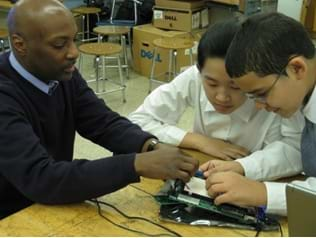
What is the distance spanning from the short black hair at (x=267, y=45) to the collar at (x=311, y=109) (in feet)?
0.41

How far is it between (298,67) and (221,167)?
381 millimetres

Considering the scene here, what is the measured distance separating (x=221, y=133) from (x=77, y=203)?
0.60 metres

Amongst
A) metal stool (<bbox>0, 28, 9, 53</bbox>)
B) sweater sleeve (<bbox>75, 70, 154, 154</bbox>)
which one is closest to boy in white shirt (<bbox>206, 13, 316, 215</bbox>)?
sweater sleeve (<bbox>75, 70, 154, 154</bbox>)

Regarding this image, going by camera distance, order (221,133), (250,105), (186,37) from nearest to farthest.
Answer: (250,105)
(221,133)
(186,37)

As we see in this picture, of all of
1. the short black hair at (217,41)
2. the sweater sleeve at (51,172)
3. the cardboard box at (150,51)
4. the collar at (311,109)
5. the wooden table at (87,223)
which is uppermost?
the short black hair at (217,41)

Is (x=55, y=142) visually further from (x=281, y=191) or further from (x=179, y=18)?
(x=179, y=18)

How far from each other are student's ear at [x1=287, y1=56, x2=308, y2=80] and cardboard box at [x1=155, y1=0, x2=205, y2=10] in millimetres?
3776

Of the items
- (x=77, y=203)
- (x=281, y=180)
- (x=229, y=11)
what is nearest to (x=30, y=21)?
(x=77, y=203)

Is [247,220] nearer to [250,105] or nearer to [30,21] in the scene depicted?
[250,105]

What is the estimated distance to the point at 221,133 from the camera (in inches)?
59.1

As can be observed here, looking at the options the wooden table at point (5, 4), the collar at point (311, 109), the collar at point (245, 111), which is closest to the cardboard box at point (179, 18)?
the wooden table at point (5, 4)

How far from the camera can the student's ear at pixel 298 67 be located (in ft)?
3.20

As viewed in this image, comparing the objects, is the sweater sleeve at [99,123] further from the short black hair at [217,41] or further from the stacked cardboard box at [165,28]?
the stacked cardboard box at [165,28]

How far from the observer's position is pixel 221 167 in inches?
48.3
